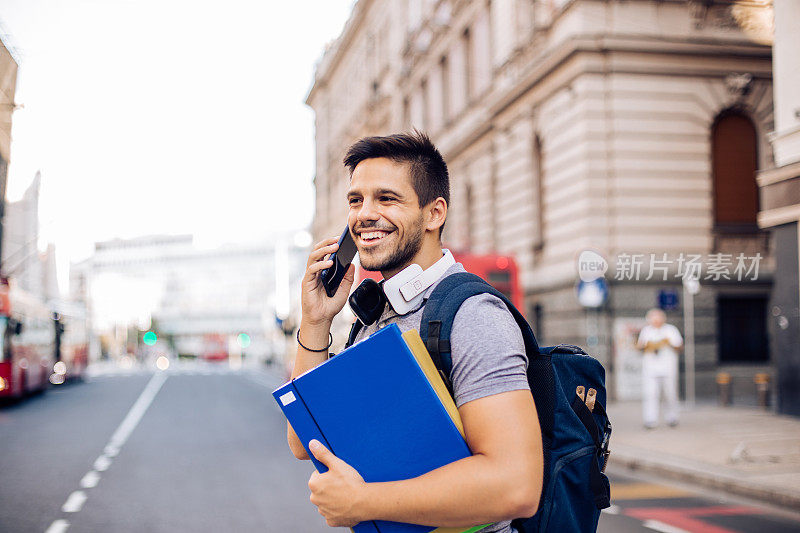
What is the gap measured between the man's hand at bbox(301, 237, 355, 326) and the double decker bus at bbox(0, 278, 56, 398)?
21952 millimetres

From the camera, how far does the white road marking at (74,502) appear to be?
8.03 meters

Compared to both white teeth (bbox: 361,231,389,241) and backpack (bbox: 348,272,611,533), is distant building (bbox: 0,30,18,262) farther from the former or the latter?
backpack (bbox: 348,272,611,533)

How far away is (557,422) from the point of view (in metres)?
1.91

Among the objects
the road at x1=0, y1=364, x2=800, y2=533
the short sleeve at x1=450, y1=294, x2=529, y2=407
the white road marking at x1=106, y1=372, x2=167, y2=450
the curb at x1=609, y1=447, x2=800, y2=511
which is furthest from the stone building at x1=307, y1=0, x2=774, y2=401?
the short sleeve at x1=450, y1=294, x2=529, y2=407

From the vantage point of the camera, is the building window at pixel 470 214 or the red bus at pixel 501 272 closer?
the red bus at pixel 501 272

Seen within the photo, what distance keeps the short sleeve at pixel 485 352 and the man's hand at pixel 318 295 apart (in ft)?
2.21

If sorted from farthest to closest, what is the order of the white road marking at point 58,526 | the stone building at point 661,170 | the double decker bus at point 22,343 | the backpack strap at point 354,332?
the double decker bus at point 22,343 < the stone building at point 661,170 < the white road marking at point 58,526 < the backpack strap at point 354,332

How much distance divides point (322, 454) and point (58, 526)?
6.32 m

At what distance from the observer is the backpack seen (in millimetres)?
1855

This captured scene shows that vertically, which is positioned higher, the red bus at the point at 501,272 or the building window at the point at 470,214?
the building window at the point at 470,214

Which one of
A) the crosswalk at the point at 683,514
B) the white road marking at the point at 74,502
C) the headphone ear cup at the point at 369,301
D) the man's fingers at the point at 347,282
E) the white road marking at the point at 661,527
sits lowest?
the white road marking at the point at 74,502

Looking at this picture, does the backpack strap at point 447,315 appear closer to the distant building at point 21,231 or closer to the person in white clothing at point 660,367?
the person in white clothing at point 660,367

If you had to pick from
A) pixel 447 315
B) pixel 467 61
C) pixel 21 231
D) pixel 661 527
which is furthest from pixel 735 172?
pixel 21 231

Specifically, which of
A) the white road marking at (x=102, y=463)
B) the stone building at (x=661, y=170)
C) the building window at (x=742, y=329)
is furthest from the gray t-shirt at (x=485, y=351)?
the building window at (x=742, y=329)
